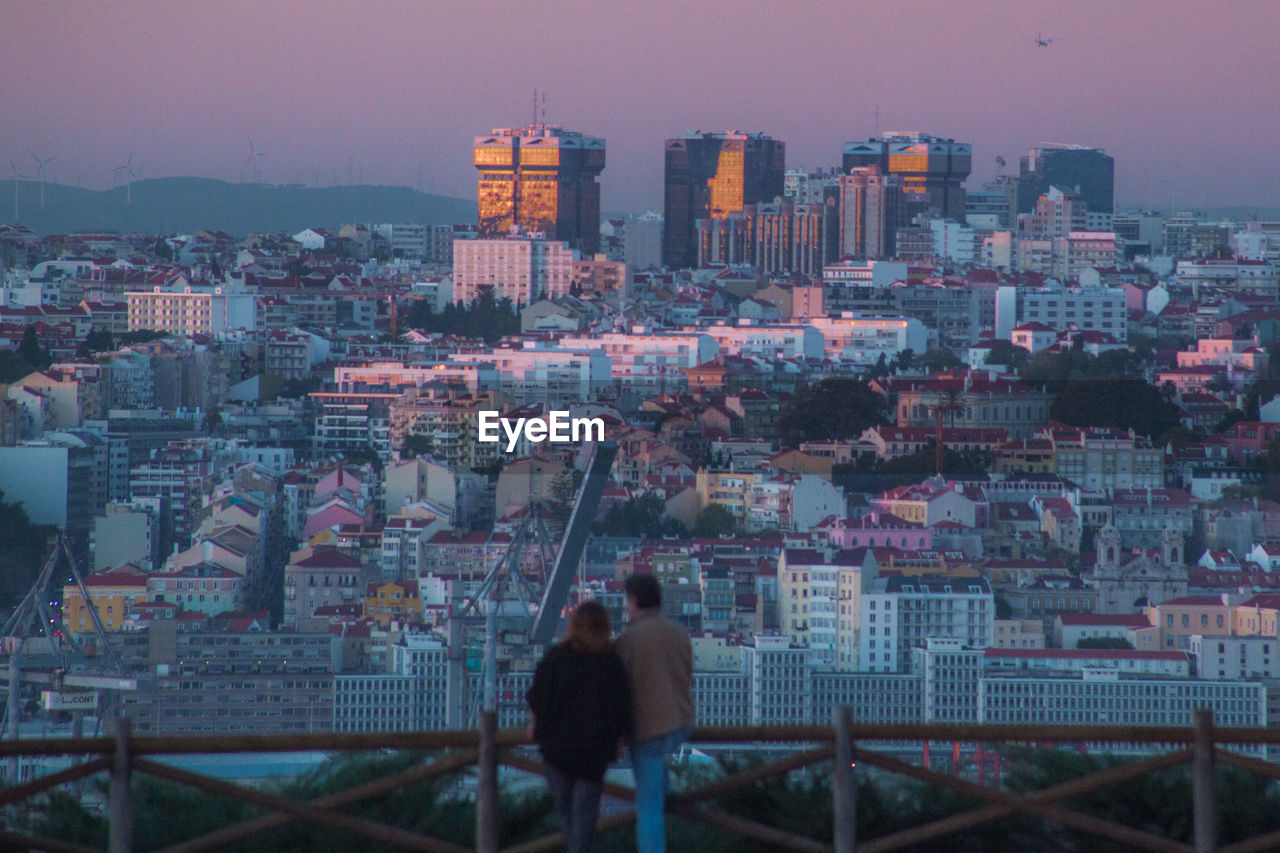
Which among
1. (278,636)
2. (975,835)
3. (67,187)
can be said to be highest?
(67,187)

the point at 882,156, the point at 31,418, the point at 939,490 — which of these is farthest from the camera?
the point at 882,156

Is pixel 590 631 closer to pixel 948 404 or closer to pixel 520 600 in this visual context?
pixel 520 600

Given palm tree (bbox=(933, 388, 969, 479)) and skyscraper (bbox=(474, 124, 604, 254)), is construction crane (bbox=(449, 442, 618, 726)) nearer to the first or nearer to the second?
palm tree (bbox=(933, 388, 969, 479))

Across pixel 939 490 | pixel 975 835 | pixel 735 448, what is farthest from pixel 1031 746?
pixel 735 448

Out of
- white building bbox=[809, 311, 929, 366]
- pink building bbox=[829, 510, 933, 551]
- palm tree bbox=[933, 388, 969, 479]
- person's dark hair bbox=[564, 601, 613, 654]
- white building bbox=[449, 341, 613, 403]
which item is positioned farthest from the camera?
white building bbox=[809, 311, 929, 366]

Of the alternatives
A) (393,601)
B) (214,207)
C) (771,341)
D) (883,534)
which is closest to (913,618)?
(883,534)

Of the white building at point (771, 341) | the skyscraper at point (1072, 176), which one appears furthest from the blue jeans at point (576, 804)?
the skyscraper at point (1072, 176)

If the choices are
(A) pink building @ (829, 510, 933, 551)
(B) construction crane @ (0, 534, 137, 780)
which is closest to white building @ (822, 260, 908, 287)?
(A) pink building @ (829, 510, 933, 551)

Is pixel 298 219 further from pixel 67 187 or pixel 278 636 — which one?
pixel 278 636
